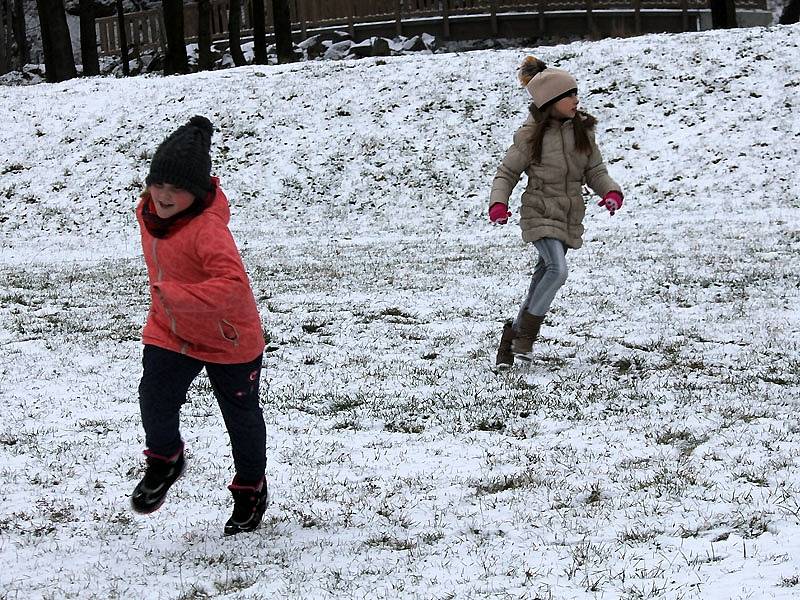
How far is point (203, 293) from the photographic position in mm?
4125

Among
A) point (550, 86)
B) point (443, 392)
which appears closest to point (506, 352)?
point (443, 392)

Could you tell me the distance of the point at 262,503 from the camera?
15.4 ft

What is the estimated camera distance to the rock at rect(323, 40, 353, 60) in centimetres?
3406

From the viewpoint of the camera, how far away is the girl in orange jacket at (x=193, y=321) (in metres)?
4.21

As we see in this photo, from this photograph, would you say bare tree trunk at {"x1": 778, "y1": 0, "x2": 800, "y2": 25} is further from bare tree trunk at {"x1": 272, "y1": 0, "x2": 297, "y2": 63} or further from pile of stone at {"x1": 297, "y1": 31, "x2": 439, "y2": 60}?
bare tree trunk at {"x1": 272, "y1": 0, "x2": 297, "y2": 63}

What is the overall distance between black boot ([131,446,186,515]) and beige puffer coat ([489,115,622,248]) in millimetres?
A: 3809

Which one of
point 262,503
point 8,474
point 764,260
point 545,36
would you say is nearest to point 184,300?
point 262,503

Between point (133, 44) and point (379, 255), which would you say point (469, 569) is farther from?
point (133, 44)

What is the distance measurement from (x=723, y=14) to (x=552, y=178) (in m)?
24.0

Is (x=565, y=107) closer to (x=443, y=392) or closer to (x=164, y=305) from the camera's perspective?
(x=443, y=392)

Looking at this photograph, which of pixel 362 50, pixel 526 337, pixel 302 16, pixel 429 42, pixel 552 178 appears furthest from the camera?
pixel 302 16

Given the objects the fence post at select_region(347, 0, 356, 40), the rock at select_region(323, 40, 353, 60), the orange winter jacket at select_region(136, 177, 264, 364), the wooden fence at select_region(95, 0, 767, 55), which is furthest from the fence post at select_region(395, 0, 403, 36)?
the orange winter jacket at select_region(136, 177, 264, 364)

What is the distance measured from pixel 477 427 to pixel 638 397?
4.23ft

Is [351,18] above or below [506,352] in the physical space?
above
